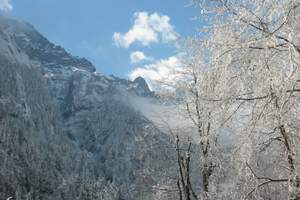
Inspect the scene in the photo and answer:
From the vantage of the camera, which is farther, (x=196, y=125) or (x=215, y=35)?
(x=196, y=125)

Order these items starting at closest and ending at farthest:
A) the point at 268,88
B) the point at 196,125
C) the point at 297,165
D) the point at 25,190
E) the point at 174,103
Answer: the point at 268,88, the point at 297,165, the point at 196,125, the point at 174,103, the point at 25,190

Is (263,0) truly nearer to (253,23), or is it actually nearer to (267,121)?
(253,23)

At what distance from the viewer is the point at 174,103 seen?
18266 mm

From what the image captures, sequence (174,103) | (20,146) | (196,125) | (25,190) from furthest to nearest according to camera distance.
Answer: (20,146), (25,190), (174,103), (196,125)

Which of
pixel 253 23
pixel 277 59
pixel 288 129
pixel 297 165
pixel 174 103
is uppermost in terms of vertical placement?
pixel 174 103

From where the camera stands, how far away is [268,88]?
220 inches

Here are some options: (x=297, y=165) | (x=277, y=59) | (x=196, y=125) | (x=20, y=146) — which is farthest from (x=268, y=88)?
(x=20, y=146)

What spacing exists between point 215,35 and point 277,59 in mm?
990

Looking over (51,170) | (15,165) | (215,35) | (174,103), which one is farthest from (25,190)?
(215,35)

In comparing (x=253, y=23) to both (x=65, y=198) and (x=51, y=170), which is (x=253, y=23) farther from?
(x=51, y=170)

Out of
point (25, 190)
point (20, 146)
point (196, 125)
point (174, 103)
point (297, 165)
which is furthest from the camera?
point (20, 146)

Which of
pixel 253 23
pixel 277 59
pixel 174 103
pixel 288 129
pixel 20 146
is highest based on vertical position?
pixel 20 146

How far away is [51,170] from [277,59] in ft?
620

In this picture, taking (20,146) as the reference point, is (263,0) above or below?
below
